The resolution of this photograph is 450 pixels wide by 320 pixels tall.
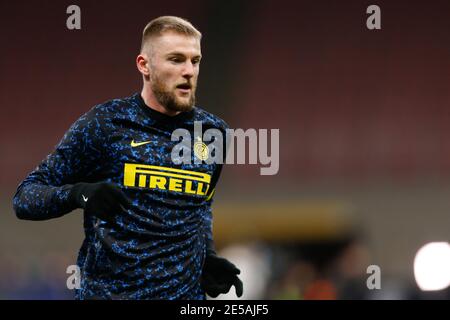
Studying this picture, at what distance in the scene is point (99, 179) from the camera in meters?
2.67

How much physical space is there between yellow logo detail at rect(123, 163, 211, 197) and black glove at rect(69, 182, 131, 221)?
0.85ft

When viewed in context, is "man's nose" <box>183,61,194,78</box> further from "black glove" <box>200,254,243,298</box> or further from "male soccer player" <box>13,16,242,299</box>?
"black glove" <box>200,254,243,298</box>

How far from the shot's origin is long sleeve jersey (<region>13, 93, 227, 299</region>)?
2.59 meters

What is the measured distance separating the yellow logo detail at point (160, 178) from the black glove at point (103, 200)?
0.26 metres

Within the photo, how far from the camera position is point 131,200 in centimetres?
262

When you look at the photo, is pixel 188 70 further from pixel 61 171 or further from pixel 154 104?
pixel 61 171

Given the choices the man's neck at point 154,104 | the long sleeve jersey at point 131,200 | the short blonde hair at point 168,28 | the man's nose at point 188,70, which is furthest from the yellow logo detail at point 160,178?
the short blonde hair at point 168,28

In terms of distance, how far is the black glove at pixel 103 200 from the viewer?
234 centimetres

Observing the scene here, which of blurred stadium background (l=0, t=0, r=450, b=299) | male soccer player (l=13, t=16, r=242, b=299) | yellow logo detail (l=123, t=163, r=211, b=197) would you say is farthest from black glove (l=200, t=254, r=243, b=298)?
blurred stadium background (l=0, t=0, r=450, b=299)

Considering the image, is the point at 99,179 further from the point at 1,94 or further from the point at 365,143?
the point at 1,94
